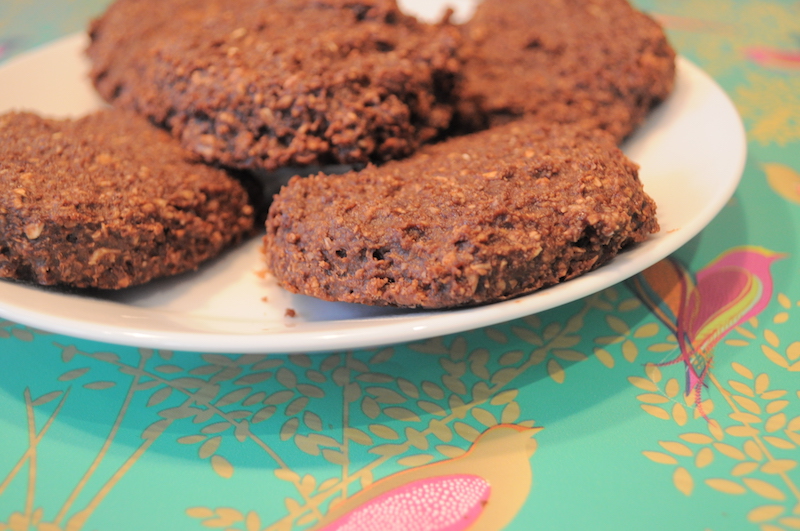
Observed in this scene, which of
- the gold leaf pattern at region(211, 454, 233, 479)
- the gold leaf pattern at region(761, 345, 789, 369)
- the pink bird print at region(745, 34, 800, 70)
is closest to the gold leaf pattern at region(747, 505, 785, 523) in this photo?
the gold leaf pattern at region(761, 345, 789, 369)

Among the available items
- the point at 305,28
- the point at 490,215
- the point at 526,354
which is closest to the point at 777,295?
the point at 526,354

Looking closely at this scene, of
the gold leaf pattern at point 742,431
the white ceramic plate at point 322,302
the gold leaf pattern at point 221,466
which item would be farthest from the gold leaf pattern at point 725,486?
the gold leaf pattern at point 221,466

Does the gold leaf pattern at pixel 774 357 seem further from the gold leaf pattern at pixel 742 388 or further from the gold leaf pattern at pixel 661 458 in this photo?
the gold leaf pattern at pixel 661 458

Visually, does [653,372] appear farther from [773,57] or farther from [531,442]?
[773,57]

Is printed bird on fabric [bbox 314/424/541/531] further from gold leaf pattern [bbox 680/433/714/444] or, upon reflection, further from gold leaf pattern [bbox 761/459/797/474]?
gold leaf pattern [bbox 761/459/797/474]

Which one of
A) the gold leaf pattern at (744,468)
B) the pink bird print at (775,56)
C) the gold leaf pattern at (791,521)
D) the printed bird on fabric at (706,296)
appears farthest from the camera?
the pink bird print at (775,56)

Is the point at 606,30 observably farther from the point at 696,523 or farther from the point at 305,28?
the point at 696,523

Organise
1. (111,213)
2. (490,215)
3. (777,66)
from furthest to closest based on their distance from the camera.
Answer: (777,66)
(111,213)
(490,215)
